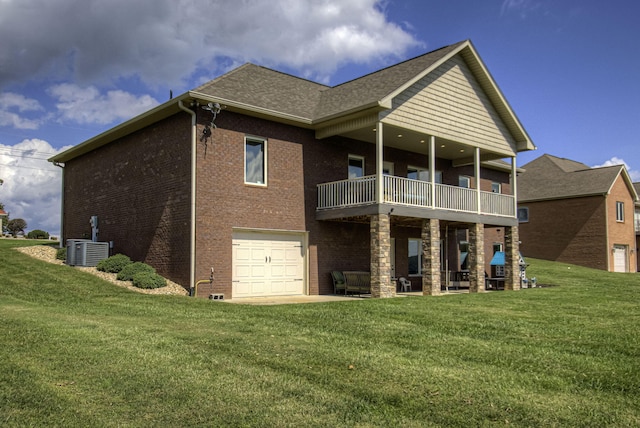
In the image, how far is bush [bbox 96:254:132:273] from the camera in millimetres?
17531

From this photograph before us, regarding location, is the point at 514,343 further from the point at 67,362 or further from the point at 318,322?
the point at 67,362

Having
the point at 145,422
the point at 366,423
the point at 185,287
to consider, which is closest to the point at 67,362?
the point at 145,422

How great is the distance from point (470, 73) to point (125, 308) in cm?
1551

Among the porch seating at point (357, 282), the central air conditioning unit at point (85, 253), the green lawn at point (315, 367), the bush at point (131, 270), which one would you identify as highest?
the central air conditioning unit at point (85, 253)

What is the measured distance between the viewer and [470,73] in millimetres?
21594

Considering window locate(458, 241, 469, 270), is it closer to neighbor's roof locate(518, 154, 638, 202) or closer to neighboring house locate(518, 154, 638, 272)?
neighboring house locate(518, 154, 638, 272)

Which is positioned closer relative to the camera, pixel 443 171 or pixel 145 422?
pixel 145 422

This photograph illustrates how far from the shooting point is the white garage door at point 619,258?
38.0 meters

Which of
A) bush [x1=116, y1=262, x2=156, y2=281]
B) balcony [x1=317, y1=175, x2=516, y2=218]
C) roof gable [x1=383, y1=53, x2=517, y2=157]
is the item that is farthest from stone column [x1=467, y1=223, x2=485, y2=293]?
bush [x1=116, y1=262, x2=156, y2=281]

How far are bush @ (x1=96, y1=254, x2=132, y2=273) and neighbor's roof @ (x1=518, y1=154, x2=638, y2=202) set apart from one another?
3019cm

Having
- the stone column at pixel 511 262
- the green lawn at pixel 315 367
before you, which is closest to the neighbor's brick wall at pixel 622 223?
the stone column at pixel 511 262

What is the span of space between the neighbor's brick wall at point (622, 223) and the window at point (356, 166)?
23349 millimetres

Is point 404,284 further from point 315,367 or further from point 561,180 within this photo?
point 561,180

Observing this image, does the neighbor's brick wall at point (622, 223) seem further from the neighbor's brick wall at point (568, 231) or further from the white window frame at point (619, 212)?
the neighbor's brick wall at point (568, 231)
